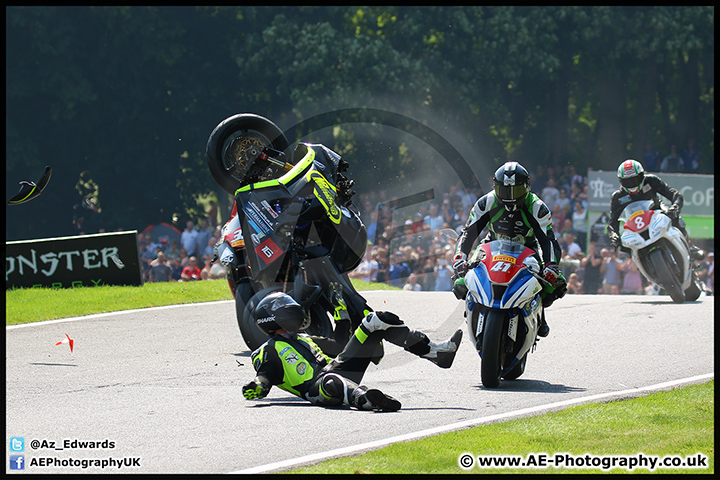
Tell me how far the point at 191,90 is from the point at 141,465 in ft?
77.5

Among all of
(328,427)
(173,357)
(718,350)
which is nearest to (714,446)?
(328,427)

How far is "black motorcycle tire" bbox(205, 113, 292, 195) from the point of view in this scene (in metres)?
8.88

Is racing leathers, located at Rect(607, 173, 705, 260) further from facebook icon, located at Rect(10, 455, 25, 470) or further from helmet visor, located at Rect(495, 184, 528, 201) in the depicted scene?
facebook icon, located at Rect(10, 455, 25, 470)

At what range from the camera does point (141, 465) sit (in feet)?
17.7

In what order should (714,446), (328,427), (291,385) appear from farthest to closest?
(291,385) < (328,427) < (714,446)

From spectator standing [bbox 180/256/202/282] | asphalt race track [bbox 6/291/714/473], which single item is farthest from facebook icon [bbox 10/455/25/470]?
spectator standing [bbox 180/256/202/282]

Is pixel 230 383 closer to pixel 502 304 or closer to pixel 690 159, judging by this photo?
pixel 502 304

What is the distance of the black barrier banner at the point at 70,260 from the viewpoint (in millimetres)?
14453

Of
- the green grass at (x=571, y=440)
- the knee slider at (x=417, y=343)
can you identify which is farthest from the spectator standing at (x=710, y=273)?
the knee slider at (x=417, y=343)

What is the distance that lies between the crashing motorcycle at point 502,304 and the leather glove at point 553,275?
55mm

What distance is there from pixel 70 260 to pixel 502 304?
29.0ft

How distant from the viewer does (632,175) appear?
1384 centimetres

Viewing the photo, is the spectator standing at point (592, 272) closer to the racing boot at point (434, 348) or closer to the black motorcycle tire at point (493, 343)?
the black motorcycle tire at point (493, 343)
